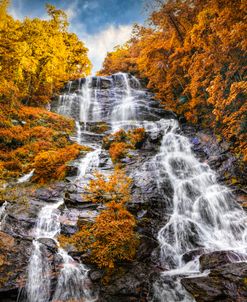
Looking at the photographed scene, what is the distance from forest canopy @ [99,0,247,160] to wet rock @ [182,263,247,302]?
18.9 ft

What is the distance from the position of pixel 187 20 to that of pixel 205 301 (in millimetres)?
15621

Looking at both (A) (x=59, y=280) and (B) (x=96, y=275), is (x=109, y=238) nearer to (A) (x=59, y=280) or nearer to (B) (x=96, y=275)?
(B) (x=96, y=275)

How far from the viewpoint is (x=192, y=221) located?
865 cm

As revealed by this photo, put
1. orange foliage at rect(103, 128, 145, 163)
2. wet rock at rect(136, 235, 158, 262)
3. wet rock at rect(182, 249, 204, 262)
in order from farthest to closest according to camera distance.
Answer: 1. orange foliage at rect(103, 128, 145, 163)
2. wet rock at rect(182, 249, 204, 262)
3. wet rock at rect(136, 235, 158, 262)

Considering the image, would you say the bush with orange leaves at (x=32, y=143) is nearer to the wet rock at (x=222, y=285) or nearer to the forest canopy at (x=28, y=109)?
the forest canopy at (x=28, y=109)

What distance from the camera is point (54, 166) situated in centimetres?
1103

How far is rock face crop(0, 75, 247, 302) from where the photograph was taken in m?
5.70

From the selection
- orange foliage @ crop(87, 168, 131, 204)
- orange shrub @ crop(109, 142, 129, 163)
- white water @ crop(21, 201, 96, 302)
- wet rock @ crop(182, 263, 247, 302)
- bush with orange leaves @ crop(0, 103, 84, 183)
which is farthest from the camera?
orange shrub @ crop(109, 142, 129, 163)

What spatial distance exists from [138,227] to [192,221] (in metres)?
2.29

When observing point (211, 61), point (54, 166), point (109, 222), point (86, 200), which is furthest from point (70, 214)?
point (211, 61)

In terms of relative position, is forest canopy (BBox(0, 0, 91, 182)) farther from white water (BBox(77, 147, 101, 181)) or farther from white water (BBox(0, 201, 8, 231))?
white water (BBox(0, 201, 8, 231))

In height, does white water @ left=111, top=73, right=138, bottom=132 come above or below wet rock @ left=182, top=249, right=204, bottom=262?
above

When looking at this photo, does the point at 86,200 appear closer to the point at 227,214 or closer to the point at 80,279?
the point at 80,279

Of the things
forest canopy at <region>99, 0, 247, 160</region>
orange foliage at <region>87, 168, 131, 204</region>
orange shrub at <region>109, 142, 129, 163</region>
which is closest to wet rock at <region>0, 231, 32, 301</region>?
orange foliage at <region>87, 168, 131, 204</region>
